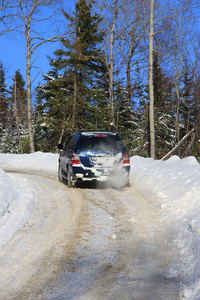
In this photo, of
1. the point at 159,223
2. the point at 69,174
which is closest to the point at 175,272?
the point at 159,223

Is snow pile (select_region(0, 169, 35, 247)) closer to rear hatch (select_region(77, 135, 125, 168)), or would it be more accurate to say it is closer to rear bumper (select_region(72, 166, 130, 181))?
rear bumper (select_region(72, 166, 130, 181))

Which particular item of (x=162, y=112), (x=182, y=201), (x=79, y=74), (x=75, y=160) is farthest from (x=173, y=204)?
(x=79, y=74)

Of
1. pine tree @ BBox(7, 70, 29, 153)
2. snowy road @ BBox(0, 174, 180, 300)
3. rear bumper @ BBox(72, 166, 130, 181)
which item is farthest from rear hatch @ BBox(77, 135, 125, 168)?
pine tree @ BBox(7, 70, 29, 153)

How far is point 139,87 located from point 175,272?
1210 inches

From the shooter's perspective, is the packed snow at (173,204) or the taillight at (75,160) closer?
the packed snow at (173,204)

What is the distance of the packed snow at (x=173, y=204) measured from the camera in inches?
150

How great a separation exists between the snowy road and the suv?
224cm

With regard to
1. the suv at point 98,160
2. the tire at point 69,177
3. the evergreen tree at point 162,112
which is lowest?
the tire at point 69,177

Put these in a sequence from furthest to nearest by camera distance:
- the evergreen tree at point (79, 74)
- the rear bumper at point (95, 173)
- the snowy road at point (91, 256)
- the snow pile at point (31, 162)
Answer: the evergreen tree at point (79, 74), the snow pile at point (31, 162), the rear bumper at point (95, 173), the snowy road at point (91, 256)

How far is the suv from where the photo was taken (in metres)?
9.41

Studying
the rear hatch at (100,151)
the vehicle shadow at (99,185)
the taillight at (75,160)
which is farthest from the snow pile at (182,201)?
the taillight at (75,160)

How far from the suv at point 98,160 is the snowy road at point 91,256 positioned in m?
2.24

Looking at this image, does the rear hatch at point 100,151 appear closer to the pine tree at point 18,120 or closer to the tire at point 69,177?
the tire at point 69,177

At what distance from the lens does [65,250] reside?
444cm
